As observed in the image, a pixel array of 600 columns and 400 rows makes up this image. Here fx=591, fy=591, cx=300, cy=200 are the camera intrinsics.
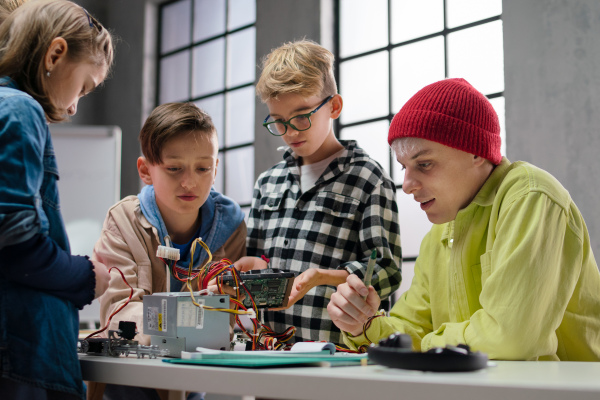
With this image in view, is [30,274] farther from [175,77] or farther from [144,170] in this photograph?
[175,77]

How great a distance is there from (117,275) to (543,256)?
1.06 metres

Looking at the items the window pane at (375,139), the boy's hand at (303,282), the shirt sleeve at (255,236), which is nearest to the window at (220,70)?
the window pane at (375,139)

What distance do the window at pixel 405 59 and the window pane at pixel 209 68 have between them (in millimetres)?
1347

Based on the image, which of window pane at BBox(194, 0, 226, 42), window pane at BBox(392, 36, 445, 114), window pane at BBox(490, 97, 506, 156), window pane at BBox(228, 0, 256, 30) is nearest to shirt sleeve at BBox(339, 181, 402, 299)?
window pane at BBox(490, 97, 506, 156)

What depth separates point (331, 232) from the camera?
1.93m

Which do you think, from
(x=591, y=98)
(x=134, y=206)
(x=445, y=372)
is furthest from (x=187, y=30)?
(x=445, y=372)

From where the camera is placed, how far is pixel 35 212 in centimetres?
102

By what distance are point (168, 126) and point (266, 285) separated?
26.3 inches

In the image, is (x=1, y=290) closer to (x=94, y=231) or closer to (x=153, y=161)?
(x=153, y=161)

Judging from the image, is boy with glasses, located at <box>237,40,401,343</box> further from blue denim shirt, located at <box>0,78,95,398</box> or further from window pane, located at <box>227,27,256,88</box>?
window pane, located at <box>227,27,256,88</box>

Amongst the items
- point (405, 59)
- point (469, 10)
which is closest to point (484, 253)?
point (469, 10)

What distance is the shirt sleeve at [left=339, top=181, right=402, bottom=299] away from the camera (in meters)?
1.78

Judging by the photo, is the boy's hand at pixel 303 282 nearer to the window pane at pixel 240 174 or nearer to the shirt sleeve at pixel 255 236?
the shirt sleeve at pixel 255 236

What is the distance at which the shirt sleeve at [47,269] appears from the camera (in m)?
1.04
